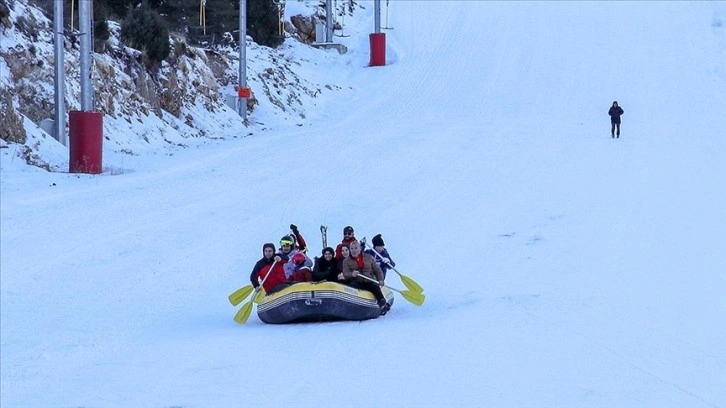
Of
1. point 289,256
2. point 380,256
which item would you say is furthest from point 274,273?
point 380,256

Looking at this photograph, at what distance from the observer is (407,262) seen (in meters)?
16.3

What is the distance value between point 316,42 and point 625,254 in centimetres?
3148

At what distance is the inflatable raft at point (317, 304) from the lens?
12.4m

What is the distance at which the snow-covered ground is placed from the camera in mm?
9703

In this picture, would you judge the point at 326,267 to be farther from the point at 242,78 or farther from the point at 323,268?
the point at 242,78

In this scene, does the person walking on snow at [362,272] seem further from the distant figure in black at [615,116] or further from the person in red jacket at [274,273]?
the distant figure in black at [615,116]

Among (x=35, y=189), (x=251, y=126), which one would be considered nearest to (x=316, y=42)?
(x=251, y=126)

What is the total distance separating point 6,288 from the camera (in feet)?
43.7

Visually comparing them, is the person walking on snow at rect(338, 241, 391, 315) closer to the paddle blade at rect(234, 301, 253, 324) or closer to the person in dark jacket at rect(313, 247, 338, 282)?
the person in dark jacket at rect(313, 247, 338, 282)

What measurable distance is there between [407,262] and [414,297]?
302 centimetres

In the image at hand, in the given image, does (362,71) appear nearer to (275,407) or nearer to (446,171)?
(446,171)

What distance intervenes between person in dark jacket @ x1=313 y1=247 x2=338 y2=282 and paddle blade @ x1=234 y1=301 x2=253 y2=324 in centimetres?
81

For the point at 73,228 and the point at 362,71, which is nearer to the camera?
the point at 73,228

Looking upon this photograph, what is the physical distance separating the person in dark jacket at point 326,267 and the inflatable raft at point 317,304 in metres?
0.51
